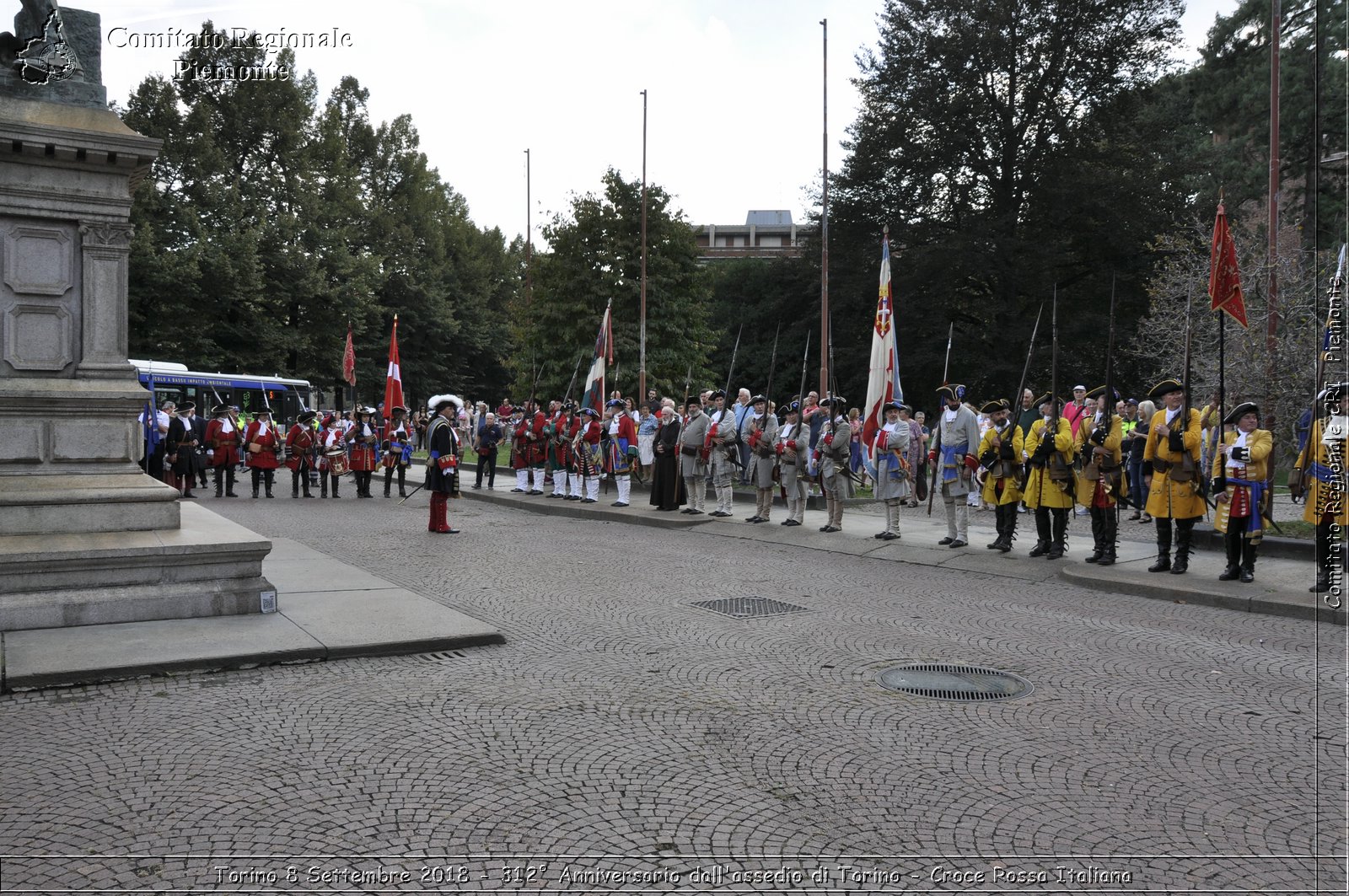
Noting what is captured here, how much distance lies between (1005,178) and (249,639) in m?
34.7

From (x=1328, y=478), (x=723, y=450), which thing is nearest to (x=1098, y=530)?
(x=1328, y=478)

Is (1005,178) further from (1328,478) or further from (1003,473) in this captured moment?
(1328,478)

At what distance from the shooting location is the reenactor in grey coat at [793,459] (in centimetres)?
1558

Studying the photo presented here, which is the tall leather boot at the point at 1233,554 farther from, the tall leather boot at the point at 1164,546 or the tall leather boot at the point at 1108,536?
the tall leather boot at the point at 1108,536

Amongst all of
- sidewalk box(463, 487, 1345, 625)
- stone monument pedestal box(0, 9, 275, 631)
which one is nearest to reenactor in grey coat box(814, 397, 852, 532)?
sidewalk box(463, 487, 1345, 625)

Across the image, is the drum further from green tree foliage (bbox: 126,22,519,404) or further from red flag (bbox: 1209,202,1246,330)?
red flag (bbox: 1209,202,1246,330)

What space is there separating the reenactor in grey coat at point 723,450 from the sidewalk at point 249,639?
8.65 m

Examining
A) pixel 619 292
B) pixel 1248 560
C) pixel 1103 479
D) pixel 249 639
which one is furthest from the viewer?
pixel 619 292

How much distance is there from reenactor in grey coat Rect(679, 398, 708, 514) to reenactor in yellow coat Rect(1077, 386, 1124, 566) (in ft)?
23.4

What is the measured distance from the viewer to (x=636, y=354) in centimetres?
3934

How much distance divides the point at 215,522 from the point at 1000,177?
3328 cm

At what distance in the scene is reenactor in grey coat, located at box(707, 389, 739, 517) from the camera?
16766 mm

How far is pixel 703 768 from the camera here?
187 inches

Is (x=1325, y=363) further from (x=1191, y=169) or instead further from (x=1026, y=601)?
(x=1191, y=169)
